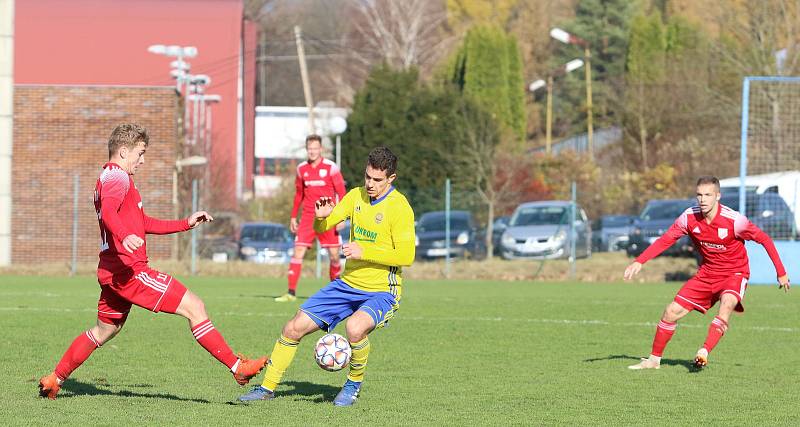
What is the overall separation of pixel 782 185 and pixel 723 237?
14727mm

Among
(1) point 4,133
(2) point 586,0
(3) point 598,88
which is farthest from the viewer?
(2) point 586,0

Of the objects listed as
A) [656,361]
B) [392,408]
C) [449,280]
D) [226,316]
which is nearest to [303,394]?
[392,408]

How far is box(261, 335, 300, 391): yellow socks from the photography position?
8250 mm

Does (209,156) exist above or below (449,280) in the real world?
above

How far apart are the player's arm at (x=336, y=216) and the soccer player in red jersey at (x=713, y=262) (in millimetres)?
3432

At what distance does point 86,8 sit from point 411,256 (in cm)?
4730

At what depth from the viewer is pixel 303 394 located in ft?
29.0

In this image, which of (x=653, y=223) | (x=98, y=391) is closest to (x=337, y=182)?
(x=98, y=391)

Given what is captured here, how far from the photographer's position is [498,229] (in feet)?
102

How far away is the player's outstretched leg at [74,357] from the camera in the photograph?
27.3 ft

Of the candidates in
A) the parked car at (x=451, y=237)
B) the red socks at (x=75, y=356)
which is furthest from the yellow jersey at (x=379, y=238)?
the parked car at (x=451, y=237)

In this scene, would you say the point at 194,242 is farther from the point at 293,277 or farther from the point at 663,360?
the point at 663,360

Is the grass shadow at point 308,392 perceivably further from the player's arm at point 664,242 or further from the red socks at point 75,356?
the player's arm at point 664,242

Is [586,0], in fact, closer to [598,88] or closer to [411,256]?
[598,88]
